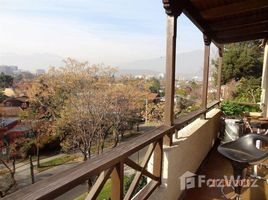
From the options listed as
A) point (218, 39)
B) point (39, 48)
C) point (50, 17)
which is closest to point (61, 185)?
point (218, 39)

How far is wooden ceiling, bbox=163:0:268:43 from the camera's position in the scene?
2572 mm

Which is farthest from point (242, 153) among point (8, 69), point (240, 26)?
point (8, 69)

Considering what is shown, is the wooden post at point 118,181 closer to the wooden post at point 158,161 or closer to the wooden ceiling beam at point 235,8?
the wooden post at point 158,161

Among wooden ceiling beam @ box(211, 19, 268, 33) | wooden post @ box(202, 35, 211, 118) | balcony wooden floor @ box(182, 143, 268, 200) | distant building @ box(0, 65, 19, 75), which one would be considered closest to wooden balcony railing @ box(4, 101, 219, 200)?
balcony wooden floor @ box(182, 143, 268, 200)

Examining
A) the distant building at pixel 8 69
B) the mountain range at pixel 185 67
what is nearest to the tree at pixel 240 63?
the mountain range at pixel 185 67

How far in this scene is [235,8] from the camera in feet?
9.46

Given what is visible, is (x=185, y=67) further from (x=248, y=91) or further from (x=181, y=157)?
(x=181, y=157)

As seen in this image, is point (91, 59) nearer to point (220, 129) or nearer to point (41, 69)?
point (41, 69)

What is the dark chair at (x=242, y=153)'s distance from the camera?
5.95 feet

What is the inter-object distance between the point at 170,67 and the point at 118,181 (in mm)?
1219

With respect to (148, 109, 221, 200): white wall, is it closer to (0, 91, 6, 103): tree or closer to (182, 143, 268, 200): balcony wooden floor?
(182, 143, 268, 200): balcony wooden floor

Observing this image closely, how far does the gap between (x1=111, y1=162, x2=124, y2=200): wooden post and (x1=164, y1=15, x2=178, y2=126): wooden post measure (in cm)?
97

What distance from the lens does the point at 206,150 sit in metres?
4.20

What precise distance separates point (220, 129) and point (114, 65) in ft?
30.7
